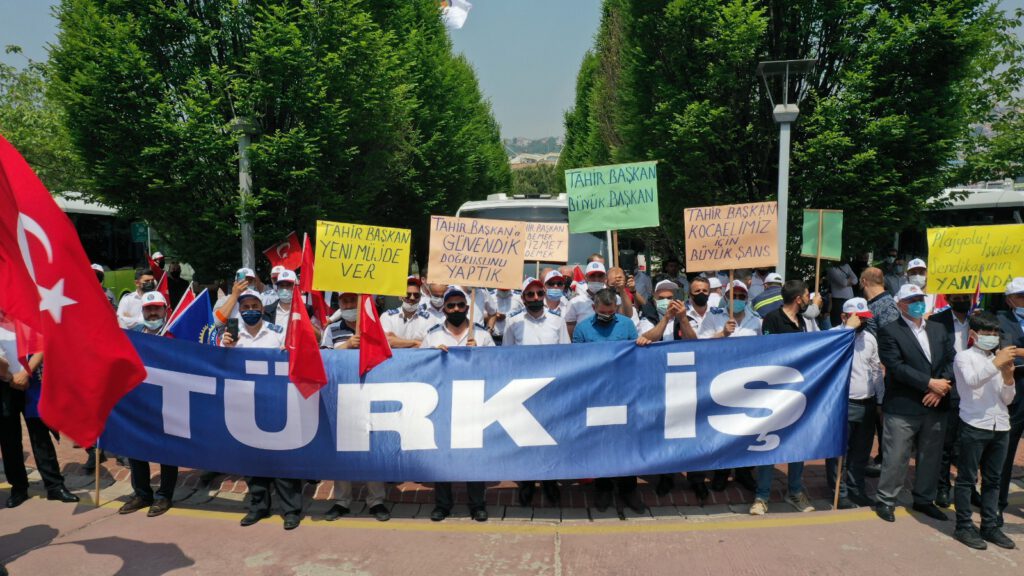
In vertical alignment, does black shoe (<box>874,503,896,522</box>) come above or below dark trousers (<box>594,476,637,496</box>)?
below

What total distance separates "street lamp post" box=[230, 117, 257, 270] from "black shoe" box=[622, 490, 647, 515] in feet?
26.9

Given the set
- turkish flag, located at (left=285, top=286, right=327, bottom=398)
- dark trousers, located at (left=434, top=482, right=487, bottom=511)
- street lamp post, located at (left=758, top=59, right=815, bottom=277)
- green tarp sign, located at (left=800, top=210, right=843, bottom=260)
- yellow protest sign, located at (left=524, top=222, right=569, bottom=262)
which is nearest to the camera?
turkish flag, located at (left=285, top=286, right=327, bottom=398)

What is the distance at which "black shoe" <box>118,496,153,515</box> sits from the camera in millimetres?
5734

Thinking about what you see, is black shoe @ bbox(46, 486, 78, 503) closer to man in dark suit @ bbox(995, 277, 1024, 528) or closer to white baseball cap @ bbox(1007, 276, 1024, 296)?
man in dark suit @ bbox(995, 277, 1024, 528)

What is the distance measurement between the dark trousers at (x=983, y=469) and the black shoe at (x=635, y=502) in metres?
2.23

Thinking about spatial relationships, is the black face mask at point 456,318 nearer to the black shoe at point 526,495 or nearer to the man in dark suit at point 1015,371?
the black shoe at point 526,495

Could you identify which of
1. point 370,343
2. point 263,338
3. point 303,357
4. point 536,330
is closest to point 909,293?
point 536,330

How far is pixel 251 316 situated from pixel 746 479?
4.47 metres

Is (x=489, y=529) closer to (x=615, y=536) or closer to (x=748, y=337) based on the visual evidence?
(x=615, y=536)

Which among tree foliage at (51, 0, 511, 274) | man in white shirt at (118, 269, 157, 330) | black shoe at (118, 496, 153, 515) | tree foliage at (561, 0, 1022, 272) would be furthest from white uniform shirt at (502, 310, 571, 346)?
tree foliage at (561, 0, 1022, 272)

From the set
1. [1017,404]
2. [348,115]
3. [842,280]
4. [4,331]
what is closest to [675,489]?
[1017,404]

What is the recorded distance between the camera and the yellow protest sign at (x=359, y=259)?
18.3 feet

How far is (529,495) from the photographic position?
5.86m

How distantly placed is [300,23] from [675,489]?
33.7ft
